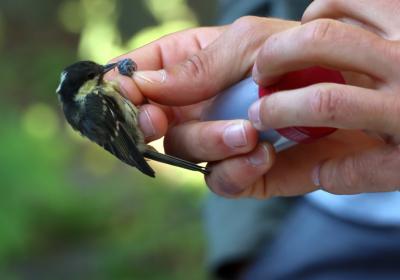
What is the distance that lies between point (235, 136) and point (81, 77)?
45cm

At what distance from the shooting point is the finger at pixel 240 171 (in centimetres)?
145

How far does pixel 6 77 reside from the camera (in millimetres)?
6172

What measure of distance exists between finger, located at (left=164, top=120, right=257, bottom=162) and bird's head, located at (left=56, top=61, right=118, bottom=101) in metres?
0.21

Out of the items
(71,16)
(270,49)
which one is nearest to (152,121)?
(270,49)

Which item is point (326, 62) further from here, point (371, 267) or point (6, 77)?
point (6, 77)

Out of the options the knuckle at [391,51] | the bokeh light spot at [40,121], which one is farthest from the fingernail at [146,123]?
the bokeh light spot at [40,121]

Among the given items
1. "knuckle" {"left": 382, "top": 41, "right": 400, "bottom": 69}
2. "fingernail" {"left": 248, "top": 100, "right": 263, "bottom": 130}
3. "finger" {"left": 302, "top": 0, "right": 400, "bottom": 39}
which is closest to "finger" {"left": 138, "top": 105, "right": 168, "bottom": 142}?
"fingernail" {"left": 248, "top": 100, "right": 263, "bottom": 130}

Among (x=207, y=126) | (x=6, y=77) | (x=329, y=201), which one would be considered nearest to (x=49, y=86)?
(x=6, y=77)

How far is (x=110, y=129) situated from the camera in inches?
64.9

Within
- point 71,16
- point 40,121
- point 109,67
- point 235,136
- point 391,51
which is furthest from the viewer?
point 71,16

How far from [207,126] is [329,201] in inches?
25.2

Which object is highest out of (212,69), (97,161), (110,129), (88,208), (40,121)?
(212,69)

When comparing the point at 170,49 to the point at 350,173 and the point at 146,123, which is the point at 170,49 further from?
the point at 350,173

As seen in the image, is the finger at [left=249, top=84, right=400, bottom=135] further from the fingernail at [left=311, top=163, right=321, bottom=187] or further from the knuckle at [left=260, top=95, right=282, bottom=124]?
the fingernail at [left=311, top=163, right=321, bottom=187]
